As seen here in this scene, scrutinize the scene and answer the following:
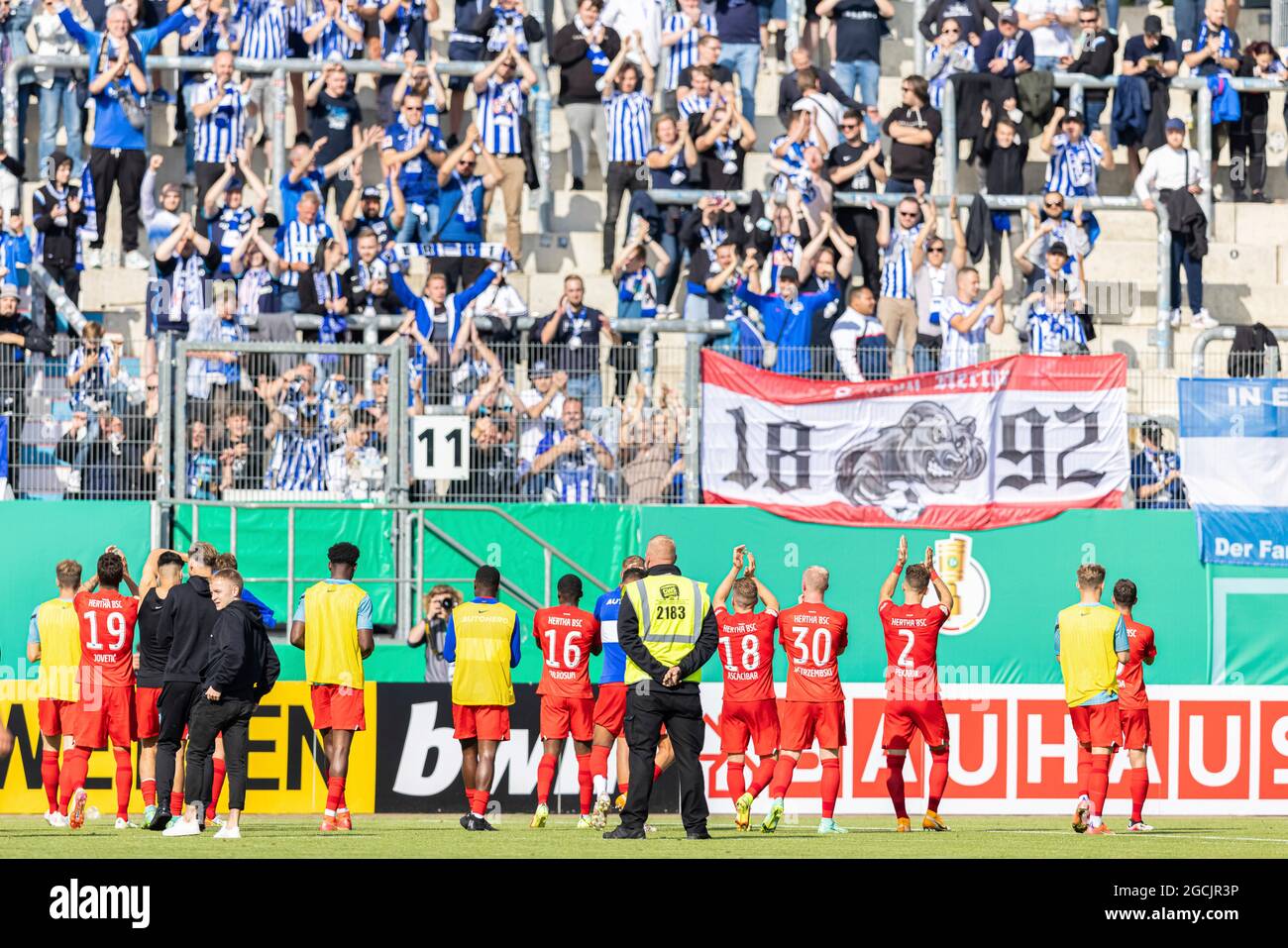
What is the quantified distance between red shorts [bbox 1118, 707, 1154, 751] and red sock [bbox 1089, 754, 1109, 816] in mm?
376

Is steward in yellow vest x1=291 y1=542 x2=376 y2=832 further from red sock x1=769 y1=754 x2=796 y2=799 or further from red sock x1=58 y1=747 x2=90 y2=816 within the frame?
red sock x1=769 y1=754 x2=796 y2=799

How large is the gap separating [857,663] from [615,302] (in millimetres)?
4908

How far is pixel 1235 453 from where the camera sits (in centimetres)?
2056

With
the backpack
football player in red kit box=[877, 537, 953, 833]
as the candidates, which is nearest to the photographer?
Answer: football player in red kit box=[877, 537, 953, 833]

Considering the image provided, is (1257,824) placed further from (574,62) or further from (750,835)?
(574,62)

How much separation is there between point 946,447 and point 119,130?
839 cm

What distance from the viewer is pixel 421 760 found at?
18312mm

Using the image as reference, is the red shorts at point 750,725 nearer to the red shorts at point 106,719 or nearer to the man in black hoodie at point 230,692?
the man in black hoodie at point 230,692

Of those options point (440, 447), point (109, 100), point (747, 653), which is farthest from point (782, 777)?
point (109, 100)

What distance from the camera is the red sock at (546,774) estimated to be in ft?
54.8

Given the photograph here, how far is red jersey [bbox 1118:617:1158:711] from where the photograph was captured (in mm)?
16797

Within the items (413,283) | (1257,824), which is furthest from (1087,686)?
(413,283)

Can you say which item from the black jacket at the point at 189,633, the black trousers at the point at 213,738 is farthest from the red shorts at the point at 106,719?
the black trousers at the point at 213,738

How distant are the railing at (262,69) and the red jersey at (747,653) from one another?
27.4 feet
